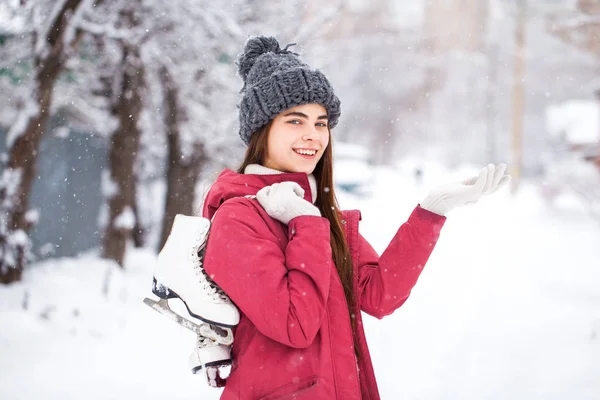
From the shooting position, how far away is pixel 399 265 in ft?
6.07

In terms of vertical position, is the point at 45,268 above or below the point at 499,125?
below

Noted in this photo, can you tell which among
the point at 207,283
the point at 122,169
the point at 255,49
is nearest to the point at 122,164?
the point at 122,169

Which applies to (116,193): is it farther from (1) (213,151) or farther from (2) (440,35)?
(2) (440,35)

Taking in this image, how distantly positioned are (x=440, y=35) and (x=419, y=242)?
1062 inches

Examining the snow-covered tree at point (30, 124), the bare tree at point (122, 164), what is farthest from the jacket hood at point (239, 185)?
the bare tree at point (122, 164)

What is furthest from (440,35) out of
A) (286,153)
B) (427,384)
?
(286,153)

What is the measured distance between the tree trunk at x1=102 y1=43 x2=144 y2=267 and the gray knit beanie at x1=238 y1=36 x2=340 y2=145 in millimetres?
Answer: 6050

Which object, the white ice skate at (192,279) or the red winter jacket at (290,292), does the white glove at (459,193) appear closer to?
Result: the red winter jacket at (290,292)

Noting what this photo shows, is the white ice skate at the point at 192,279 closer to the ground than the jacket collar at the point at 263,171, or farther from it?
closer to the ground

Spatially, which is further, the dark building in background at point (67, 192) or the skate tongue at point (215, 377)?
the dark building in background at point (67, 192)

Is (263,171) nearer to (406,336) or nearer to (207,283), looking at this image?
(207,283)

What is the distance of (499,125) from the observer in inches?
1179

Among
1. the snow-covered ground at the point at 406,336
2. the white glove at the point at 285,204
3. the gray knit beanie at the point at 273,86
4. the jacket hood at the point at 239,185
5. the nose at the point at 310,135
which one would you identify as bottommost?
the snow-covered ground at the point at 406,336

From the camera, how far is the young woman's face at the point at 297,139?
197 cm
